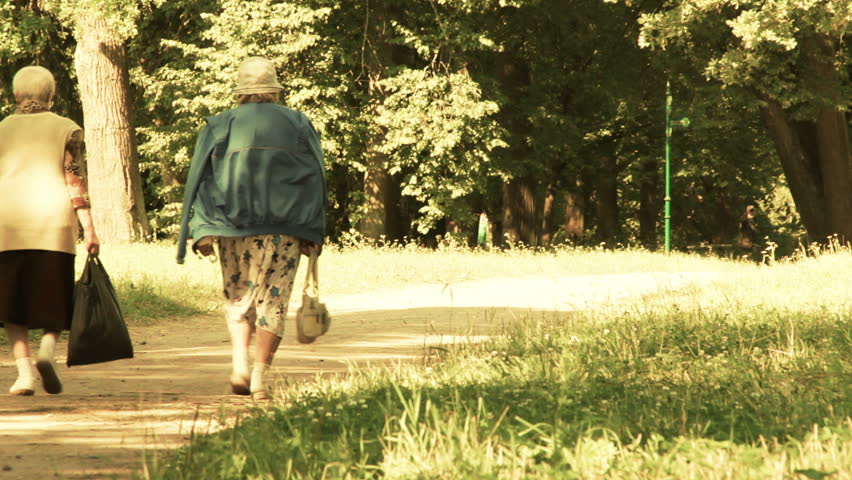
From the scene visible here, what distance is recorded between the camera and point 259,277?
675 cm

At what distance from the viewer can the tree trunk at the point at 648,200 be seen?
40656 millimetres

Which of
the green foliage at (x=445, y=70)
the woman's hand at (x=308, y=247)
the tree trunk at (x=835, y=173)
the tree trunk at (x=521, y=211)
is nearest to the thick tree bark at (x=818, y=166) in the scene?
the tree trunk at (x=835, y=173)

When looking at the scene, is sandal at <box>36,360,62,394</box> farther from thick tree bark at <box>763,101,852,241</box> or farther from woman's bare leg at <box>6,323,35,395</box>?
thick tree bark at <box>763,101,852,241</box>

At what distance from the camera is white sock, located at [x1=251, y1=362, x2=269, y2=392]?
6.63m

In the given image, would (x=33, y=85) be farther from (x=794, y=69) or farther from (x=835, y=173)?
(x=835, y=173)

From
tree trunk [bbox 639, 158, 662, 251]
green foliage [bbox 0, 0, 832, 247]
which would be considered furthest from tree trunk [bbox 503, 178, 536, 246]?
tree trunk [bbox 639, 158, 662, 251]

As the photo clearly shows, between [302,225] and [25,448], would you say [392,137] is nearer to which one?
[302,225]

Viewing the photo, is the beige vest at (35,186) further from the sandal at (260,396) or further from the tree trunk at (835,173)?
the tree trunk at (835,173)

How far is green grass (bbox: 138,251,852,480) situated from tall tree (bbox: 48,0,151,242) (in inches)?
688

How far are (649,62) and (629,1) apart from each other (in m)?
6.98

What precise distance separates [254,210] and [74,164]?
4.25 ft

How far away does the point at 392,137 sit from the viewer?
2689 cm

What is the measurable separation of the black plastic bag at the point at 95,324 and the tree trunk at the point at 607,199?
110 feet

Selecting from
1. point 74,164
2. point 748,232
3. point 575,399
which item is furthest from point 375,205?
point 575,399
